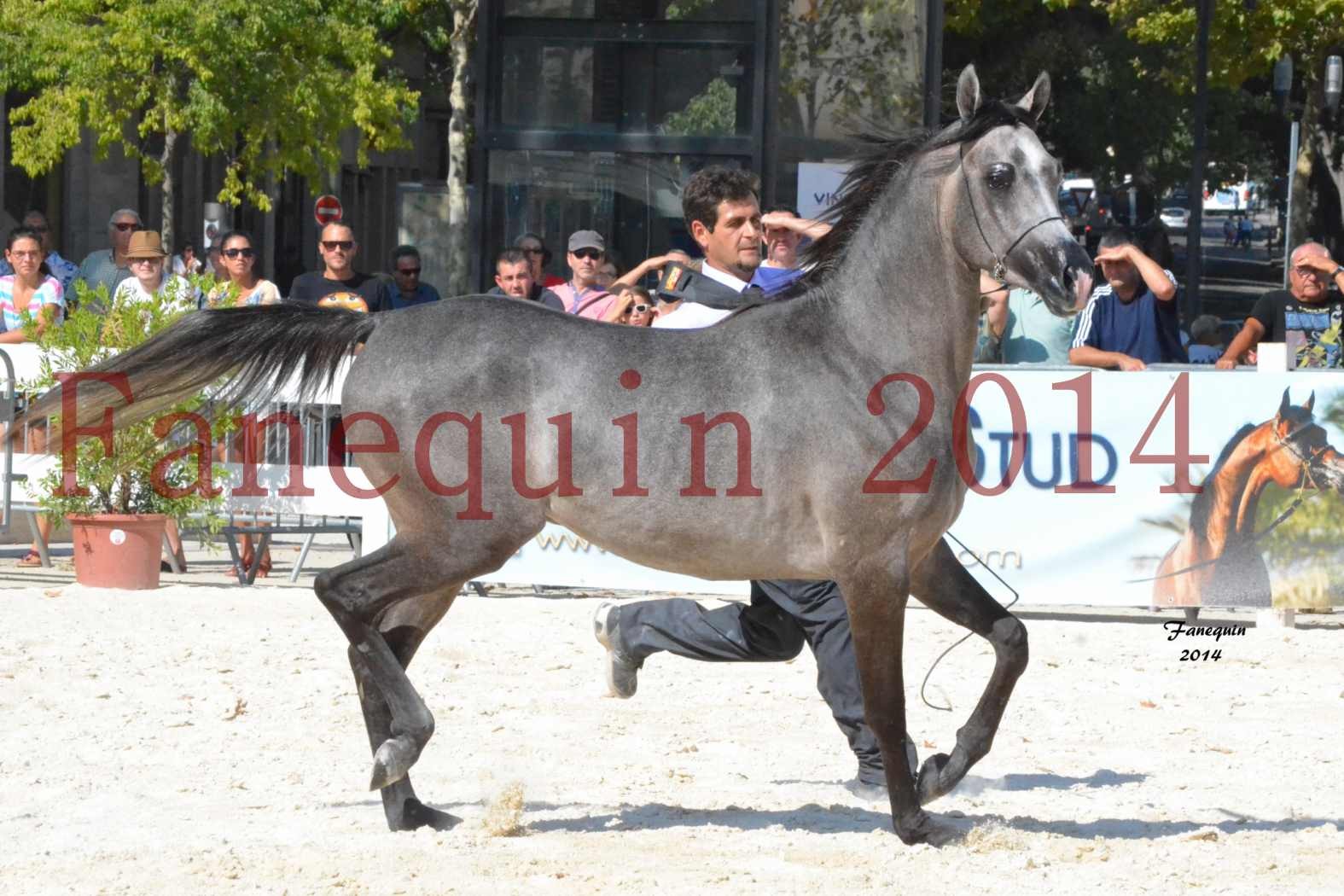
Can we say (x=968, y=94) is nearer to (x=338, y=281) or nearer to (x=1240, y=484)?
(x=1240, y=484)

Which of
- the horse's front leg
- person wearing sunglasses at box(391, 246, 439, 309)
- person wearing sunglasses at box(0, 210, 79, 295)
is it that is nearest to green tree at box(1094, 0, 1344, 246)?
person wearing sunglasses at box(391, 246, 439, 309)

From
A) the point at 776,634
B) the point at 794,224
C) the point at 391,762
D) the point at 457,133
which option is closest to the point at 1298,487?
the point at 794,224

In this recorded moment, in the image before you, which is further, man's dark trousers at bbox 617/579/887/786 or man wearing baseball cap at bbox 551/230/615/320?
man wearing baseball cap at bbox 551/230/615/320

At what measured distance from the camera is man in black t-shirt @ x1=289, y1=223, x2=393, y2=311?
1093cm

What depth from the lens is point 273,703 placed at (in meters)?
7.30

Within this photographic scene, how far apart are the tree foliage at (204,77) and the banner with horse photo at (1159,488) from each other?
52.9 ft

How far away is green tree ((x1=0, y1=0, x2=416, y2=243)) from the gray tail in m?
18.2

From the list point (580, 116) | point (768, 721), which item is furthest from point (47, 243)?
point (768, 721)

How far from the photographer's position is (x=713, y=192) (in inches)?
252

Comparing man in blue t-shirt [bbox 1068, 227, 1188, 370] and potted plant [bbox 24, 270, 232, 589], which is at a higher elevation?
man in blue t-shirt [bbox 1068, 227, 1188, 370]

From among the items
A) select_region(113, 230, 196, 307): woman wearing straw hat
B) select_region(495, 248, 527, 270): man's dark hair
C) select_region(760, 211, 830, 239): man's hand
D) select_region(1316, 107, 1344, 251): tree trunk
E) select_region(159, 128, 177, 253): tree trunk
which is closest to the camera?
select_region(760, 211, 830, 239): man's hand

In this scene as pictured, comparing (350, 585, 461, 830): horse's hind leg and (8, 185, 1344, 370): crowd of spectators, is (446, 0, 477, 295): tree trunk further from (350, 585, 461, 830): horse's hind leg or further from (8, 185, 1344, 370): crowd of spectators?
(350, 585, 461, 830): horse's hind leg

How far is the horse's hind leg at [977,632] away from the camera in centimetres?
555

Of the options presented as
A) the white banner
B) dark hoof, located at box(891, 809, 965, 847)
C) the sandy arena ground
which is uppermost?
the white banner
